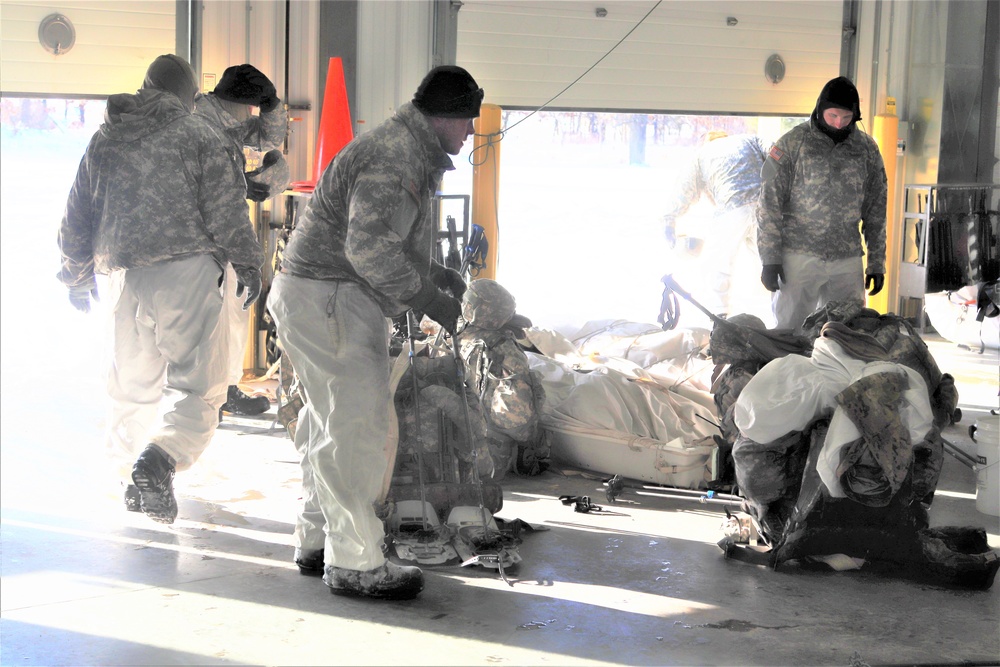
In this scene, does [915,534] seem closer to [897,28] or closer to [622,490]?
[622,490]

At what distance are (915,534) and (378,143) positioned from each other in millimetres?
2424

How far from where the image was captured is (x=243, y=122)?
571cm

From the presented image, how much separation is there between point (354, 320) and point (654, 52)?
709 centimetres

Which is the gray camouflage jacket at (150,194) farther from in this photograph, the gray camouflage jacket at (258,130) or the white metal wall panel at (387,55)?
the white metal wall panel at (387,55)

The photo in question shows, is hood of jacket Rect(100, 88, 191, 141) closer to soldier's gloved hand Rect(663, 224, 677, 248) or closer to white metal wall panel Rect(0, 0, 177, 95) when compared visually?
white metal wall panel Rect(0, 0, 177, 95)

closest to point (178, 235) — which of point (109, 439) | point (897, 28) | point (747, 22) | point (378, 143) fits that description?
point (109, 439)

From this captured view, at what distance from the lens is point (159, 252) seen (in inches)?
177

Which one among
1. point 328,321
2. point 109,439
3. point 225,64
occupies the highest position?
point 225,64

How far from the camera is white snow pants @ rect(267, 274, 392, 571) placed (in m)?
3.66

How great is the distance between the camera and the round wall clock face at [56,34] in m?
7.10

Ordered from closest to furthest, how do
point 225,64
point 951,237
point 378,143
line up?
point 378,143 < point 225,64 < point 951,237

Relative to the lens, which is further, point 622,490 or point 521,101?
point 521,101

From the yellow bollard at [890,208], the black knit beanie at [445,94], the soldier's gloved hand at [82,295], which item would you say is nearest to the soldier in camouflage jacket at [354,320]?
the black knit beanie at [445,94]

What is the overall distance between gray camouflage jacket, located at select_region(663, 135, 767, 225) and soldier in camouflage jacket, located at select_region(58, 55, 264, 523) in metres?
4.41
